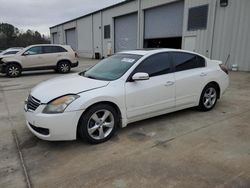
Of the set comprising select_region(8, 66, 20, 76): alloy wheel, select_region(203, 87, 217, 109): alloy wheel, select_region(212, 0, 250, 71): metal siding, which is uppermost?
Answer: select_region(212, 0, 250, 71): metal siding

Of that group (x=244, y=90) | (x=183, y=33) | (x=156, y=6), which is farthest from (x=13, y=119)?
(x=156, y=6)

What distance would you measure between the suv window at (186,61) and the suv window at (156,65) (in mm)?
201

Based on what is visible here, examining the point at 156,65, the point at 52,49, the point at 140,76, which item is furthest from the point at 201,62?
→ the point at 52,49

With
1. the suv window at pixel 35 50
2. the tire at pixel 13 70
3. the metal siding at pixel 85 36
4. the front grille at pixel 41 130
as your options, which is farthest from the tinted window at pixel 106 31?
the front grille at pixel 41 130

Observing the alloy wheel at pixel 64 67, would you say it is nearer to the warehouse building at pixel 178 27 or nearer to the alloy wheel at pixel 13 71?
the alloy wheel at pixel 13 71

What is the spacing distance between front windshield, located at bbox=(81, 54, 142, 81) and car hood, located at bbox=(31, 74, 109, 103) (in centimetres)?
25

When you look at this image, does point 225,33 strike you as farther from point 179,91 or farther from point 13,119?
point 13,119

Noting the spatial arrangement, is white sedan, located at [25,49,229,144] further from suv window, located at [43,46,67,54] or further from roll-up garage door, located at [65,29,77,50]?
roll-up garage door, located at [65,29,77,50]

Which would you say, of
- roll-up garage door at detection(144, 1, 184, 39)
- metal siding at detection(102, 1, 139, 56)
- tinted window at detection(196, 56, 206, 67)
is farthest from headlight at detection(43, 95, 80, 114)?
metal siding at detection(102, 1, 139, 56)

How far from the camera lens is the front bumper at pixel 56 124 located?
337 cm

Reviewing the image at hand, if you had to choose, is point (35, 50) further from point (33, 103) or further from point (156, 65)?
point (156, 65)

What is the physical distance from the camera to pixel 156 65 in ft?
14.6

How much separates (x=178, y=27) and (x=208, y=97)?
37.4ft

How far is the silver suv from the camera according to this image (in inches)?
483
